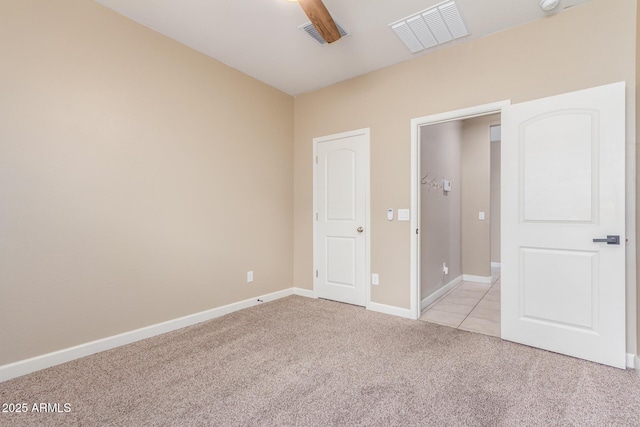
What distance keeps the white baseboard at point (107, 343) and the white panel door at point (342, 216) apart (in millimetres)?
1030

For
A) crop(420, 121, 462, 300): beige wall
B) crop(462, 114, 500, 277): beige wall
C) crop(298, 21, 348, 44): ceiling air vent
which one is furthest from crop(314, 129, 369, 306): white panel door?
crop(462, 114, 500, 277): beige wall

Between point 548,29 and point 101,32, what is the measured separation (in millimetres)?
3670

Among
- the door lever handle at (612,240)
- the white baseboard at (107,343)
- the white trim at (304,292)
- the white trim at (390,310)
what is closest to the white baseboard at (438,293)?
the white trim at (390,310)

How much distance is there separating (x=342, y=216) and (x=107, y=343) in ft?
8.65

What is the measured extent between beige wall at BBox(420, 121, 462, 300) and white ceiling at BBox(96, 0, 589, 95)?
1.07 metres

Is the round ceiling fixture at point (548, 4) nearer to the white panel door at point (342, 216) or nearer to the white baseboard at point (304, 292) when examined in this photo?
the white panel door at point (342, 216)

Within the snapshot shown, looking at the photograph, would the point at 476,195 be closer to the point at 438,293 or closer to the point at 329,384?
the point at 438,293

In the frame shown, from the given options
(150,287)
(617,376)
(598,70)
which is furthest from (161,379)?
(598,70)

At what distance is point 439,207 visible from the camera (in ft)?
13.4

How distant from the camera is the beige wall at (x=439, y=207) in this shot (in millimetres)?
3588

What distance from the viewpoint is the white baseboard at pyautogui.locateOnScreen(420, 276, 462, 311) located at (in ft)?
11.5

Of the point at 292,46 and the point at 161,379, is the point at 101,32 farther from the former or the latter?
the point at 161,379

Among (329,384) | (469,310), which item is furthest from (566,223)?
(329,384)

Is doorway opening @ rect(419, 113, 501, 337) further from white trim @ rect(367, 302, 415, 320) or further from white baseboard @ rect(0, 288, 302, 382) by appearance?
white baseboard @ rect(0, 288, 302, 382)
